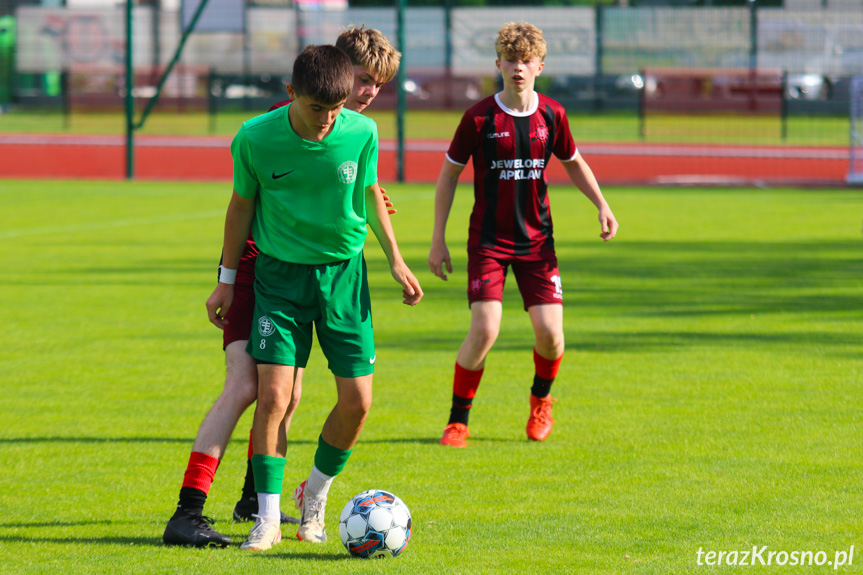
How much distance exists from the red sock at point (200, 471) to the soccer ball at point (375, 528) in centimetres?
50

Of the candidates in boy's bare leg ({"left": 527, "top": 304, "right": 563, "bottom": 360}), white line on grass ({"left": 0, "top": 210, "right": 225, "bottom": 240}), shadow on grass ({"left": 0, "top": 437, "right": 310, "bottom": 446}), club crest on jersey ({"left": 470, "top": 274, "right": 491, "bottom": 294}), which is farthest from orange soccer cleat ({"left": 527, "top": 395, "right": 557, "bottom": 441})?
white line on grass ({"left": 0, "top": 210, "right": 225, "bottom": 240})

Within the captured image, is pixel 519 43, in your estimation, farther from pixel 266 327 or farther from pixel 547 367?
pixel 266 327

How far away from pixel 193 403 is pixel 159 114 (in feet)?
120

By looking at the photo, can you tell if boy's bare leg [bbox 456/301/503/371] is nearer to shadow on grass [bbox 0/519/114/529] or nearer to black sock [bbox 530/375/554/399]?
black sock [bbox 530/375/554/399]

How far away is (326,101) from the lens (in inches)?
152

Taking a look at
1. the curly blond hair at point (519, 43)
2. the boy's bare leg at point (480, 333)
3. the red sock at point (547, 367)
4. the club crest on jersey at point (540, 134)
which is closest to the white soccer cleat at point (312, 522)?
the boy's bare leg at point (480, 333)

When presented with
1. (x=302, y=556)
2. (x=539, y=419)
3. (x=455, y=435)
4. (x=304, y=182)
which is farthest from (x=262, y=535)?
(x=539, y=419)

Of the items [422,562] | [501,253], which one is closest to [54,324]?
[501,253]

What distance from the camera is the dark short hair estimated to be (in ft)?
12.5

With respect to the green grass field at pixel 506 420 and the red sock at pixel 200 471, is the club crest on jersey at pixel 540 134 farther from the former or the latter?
the red sock at pixel 200 471

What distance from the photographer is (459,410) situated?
19.1 feet

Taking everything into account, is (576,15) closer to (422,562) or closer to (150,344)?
(150,344)

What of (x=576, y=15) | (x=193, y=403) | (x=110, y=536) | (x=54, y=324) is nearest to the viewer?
(x=110, y=536)

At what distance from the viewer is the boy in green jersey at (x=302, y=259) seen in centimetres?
407
